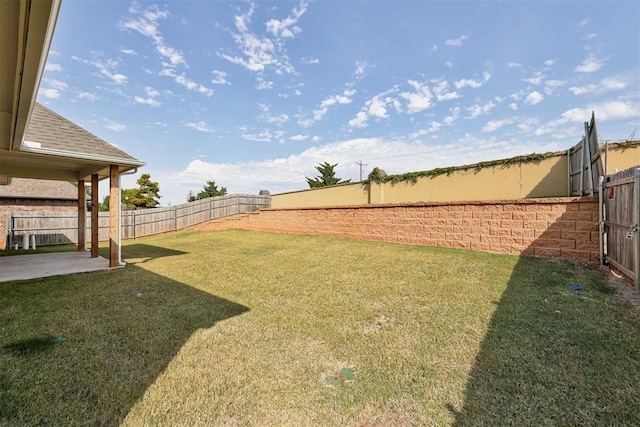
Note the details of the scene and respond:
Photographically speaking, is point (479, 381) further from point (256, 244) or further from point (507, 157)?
point (256, 244)

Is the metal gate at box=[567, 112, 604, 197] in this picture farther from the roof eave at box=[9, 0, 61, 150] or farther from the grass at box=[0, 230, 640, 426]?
the roof eave at box=[9, 0, 61, 150]

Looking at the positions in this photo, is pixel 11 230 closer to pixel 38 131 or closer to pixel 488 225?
pixel 38 131

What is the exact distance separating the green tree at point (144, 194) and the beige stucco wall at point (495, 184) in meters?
29.0

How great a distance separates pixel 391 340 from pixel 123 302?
13.7 feet

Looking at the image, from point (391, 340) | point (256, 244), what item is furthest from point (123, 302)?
point (256, 244)

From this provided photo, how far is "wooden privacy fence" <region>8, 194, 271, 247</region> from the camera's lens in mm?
13242

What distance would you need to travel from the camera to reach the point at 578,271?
16.1 feet

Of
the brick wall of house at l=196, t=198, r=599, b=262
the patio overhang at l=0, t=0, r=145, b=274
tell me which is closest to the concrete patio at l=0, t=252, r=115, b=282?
the patio overhang at l=0, t=0, r=145, b=274

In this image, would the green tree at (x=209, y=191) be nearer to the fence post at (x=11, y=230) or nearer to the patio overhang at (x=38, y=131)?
the fence post at (x=11, y=230)

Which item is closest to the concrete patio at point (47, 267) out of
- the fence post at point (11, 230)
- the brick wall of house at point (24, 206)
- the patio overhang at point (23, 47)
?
the patio overhang at point (23, 47)

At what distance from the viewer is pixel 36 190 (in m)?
16.1

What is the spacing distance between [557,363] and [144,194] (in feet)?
123

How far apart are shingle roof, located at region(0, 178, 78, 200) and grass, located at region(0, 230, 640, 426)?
1493 cm

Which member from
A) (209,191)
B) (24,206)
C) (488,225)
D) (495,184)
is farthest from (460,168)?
(209,191)
